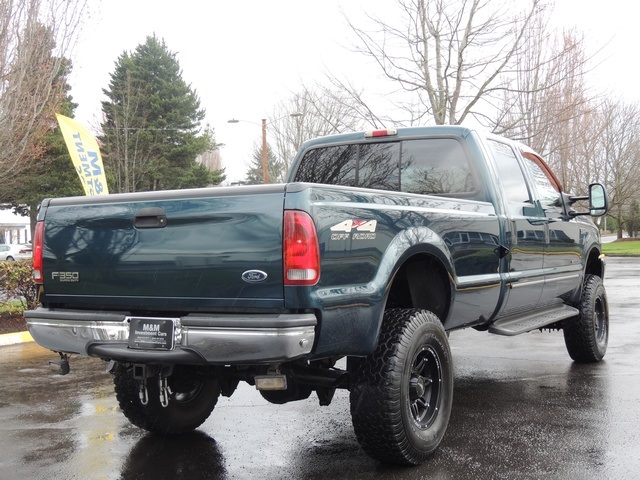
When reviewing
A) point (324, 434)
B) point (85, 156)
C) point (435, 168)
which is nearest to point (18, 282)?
point (85, 156)

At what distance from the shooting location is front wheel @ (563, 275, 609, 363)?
6387 mm

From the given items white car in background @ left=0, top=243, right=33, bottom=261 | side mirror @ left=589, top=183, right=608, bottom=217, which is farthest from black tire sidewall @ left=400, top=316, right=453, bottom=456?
white car in background @ left=0, top=243, right=33, bottom=261

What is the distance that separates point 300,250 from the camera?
3109mm

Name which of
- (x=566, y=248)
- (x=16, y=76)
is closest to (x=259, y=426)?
(x=566, y=248)

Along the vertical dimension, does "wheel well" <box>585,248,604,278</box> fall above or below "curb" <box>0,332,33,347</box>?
above

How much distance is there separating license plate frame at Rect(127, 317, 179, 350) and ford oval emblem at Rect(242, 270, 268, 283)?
0.41 m

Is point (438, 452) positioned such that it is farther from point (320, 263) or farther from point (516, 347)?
point (516, 347)

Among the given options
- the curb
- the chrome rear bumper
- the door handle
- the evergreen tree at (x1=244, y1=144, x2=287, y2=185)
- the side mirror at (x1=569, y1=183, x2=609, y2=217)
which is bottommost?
the curb

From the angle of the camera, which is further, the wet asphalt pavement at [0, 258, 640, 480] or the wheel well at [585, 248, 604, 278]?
the wheel well at [585, 248, 604, 278]

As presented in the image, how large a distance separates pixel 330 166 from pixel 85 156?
10444 mm

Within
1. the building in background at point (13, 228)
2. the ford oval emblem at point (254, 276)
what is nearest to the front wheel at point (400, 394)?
the ford oval emblem at point (254, 276)

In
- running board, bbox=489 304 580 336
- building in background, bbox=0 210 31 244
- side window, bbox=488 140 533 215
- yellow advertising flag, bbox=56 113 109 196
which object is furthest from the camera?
building in background, bbox=0 210 31 244

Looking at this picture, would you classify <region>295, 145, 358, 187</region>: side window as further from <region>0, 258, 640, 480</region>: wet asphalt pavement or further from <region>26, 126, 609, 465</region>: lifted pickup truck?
<region>0, 258, 640, 480</region>: wet asphalt pavement

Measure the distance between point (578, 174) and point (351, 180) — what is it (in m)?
31.5
